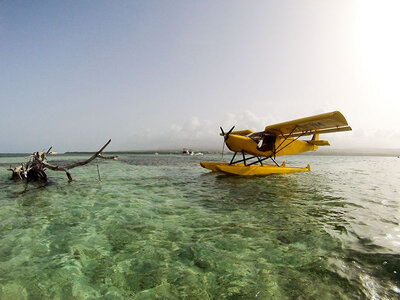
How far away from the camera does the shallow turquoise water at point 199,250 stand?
2.57 m

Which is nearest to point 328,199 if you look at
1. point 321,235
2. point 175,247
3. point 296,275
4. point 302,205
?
point 302,205

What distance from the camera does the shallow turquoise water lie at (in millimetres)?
2566

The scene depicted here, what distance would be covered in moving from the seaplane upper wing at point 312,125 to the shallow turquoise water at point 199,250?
5.25 metres

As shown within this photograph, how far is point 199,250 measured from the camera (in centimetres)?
356

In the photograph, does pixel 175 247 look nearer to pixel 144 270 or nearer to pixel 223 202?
pixel 144 270

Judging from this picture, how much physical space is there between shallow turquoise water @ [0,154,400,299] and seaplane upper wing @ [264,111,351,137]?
5247 millimetres

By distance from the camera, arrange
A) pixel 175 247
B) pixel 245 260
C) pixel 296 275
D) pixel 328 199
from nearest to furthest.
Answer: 1. pixel 296 275
2. pixel 245 260
3. pixel 175 247
4. pixel 328 199

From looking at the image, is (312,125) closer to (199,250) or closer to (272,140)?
(272,140)

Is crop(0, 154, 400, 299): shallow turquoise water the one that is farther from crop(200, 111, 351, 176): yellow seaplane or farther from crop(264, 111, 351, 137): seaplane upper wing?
crop(200, 111, 351, 176): yellow seaplane

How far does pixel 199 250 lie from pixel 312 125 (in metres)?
11.7

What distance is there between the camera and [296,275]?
9.20ft

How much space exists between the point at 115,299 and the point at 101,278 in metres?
0.55

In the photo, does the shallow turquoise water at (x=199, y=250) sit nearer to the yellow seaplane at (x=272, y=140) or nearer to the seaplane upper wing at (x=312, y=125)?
the seaplane upper wing at (x=312, y=125)

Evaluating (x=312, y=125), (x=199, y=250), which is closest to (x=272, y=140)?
(x=312, y=125)
